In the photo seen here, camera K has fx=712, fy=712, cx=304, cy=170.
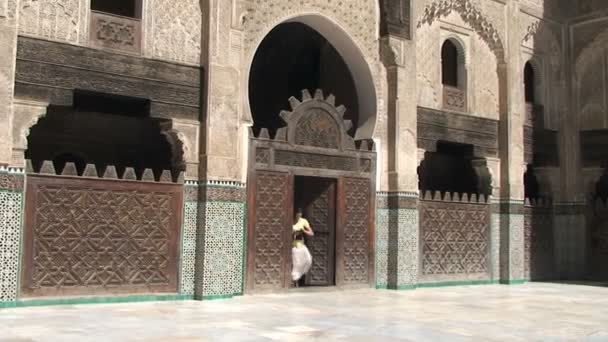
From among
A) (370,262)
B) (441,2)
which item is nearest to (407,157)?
(370,262)

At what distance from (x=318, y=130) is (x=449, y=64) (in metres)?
3.49

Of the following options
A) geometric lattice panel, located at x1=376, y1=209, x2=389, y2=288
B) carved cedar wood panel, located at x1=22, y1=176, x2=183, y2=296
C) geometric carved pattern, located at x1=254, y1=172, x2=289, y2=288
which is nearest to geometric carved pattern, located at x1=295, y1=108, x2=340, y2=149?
geometric carved pattern, located at x1=254, y1=172, x2=289, y2=288

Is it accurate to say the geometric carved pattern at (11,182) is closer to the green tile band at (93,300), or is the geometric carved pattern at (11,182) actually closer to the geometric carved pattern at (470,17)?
the green tile band at (93,300)

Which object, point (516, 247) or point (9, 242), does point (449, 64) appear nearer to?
point (516, 247)

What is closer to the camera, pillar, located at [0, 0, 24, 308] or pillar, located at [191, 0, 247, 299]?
pillar, located at [0, 0, 24, 308]

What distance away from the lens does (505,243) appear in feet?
37.4

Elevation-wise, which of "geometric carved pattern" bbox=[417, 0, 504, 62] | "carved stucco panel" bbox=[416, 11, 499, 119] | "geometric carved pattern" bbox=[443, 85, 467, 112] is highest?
"geometric carved pattern" bbox=[417, 0, 504, 62]

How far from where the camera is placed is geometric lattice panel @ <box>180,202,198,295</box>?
7922 mm

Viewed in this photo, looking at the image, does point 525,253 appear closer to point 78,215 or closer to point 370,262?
point 370,262

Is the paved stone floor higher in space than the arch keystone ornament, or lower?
lower

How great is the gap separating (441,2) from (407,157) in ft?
8.41

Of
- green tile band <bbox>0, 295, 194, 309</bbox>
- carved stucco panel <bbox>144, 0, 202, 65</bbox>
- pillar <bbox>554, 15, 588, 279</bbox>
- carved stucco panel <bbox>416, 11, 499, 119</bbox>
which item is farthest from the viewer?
pillar <bbox>554, 15, 588, 279</bbox>

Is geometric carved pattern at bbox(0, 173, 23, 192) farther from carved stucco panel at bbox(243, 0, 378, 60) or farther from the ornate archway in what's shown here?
carved stucco panel at bbox(243, 0, 378, 60)

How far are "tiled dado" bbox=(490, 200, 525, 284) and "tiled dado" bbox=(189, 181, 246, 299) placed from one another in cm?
492
